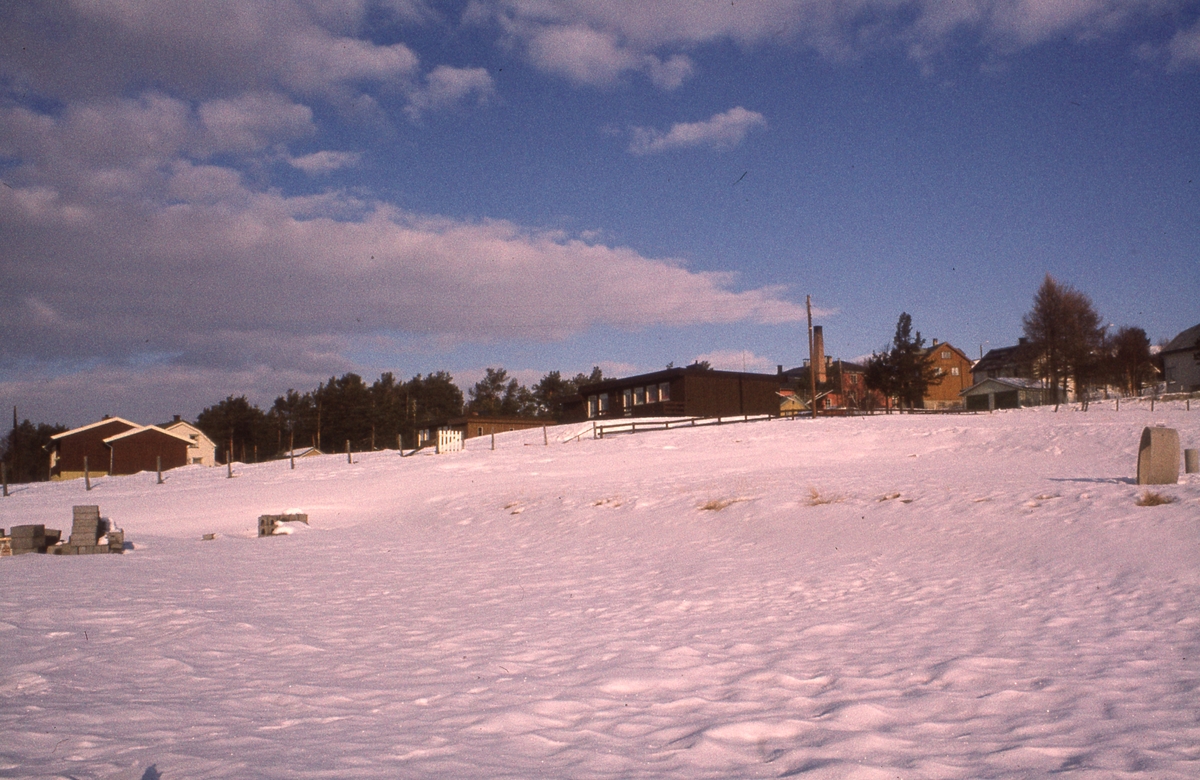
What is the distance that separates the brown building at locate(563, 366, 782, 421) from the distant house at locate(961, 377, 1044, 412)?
22727mm

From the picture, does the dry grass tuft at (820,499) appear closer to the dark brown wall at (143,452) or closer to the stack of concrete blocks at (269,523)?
the stack of concrete blocks at (269,523)

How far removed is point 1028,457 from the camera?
2378 centimetres

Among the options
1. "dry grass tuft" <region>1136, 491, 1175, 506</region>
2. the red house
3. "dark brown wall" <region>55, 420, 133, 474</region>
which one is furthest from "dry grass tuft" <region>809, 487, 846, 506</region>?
"dark brown wall" <region>55, 420, 133, 474</region>

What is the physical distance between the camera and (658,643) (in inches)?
301

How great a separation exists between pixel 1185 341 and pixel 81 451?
100509mm

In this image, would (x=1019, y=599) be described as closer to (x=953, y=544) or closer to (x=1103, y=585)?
(x=1103, y=585)

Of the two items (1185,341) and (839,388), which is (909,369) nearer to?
(839,388)

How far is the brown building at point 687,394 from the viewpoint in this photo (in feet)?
194

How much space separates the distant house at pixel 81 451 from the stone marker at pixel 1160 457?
7227 cm

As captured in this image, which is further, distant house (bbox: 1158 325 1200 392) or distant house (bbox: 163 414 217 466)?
distant house (bbox: 163 414 217 466)

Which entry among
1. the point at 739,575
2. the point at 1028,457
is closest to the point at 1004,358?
the point at 1028,457

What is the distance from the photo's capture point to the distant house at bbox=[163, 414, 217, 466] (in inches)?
2867

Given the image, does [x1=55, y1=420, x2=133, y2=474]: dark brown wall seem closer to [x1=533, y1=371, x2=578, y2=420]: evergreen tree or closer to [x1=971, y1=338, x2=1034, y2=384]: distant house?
[x1=533, y1=371, x2=578, y2=420]: evergreen tree

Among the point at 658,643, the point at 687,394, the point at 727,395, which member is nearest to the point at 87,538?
the point at 658,643
